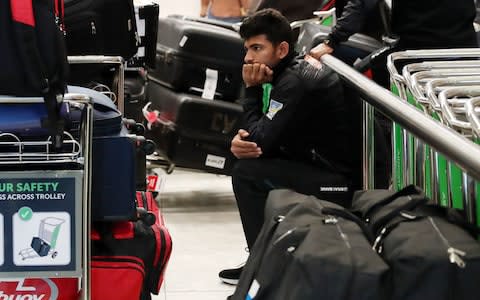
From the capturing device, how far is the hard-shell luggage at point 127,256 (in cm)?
246

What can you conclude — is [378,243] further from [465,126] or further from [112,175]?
[112,175]

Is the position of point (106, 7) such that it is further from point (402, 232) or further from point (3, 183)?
point (402, 232)

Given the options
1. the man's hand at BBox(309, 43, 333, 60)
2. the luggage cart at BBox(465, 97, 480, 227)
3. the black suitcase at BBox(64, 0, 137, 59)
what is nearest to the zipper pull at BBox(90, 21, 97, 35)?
the black suitcase at BBox(64, 0, 137, 59)

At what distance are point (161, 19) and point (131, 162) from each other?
312 cm

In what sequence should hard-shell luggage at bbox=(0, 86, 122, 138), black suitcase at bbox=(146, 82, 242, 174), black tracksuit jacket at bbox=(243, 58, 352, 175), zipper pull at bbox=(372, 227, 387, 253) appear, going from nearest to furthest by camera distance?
zipper pull at bbox=(372, 227, 387, 253) < hard-shell luggage at bbox=(0, 86, 122, 138) < black tracksuit jacket at bbox=(243, 58, 352, 175) < black suitcase at bbox=(146, 82, 242, 174)

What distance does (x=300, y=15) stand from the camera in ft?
18.1

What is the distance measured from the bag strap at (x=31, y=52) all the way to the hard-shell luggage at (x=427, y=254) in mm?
874

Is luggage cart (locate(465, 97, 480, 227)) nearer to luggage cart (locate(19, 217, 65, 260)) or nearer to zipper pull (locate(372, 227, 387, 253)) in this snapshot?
zipper pull (locate(372, 227, 387, 253))

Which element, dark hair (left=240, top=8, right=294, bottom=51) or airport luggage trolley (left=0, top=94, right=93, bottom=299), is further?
dark hair (left=240, top=8, right=294, bottom=51)

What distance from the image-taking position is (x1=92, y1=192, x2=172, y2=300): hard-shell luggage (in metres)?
2.46

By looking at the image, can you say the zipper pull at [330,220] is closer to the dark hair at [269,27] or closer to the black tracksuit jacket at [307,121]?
the black tracksuit jacket at [307,121]

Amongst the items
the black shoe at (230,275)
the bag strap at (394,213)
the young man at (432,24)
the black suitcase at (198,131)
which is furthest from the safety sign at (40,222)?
the black suitcase at (198,131)

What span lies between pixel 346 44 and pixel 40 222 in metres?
2.47

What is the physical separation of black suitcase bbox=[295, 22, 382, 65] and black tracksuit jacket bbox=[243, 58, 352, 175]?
784 millimetres
